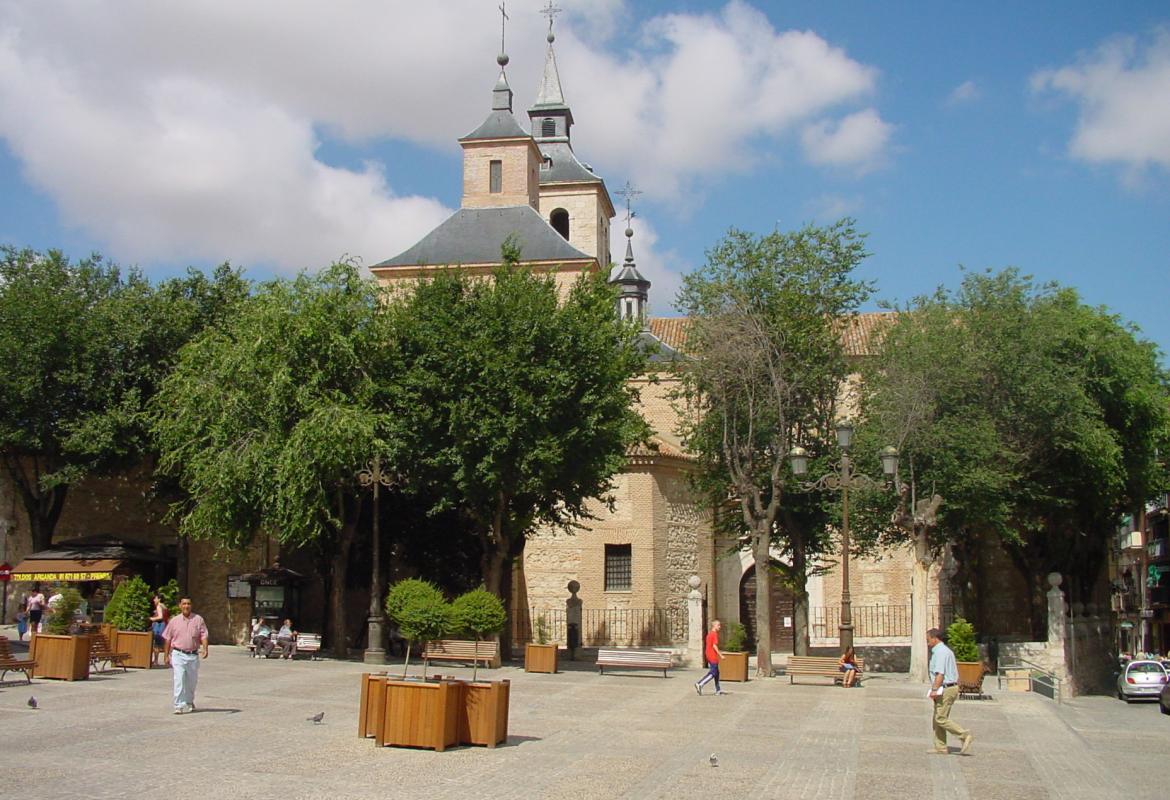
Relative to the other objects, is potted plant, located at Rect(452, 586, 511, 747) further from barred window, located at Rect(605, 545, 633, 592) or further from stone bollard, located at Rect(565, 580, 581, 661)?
barred window, located at Rect(605, 545, 633, 592)

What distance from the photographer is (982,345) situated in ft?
94.7

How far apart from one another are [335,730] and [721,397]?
14457mm

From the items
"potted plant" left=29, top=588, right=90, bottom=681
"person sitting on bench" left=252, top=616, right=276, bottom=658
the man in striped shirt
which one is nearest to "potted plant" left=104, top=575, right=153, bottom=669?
"potted plant" left=29, top=588, right=90, bottom=681

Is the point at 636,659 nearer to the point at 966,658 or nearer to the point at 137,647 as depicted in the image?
Result: the point at 966,658

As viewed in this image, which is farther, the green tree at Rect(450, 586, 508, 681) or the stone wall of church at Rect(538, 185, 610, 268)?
the stone wall of church at Rect(538, 185, 610, 268)

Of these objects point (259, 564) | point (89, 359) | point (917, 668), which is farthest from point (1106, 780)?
point (89, 359)

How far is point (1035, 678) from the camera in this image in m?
24.9

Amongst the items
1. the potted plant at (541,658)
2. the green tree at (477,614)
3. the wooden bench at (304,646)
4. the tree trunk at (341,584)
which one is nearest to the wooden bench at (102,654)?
the wooden bench at (304,646)

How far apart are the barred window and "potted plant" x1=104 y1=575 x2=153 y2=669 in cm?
1558

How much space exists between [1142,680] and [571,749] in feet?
84.3

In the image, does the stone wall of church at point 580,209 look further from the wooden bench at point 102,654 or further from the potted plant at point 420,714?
the potted plant at point 420,714

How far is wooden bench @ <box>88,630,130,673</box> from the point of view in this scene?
19.8 meters

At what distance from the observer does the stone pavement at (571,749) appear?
1032cm

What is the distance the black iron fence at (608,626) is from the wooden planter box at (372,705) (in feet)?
65.5
